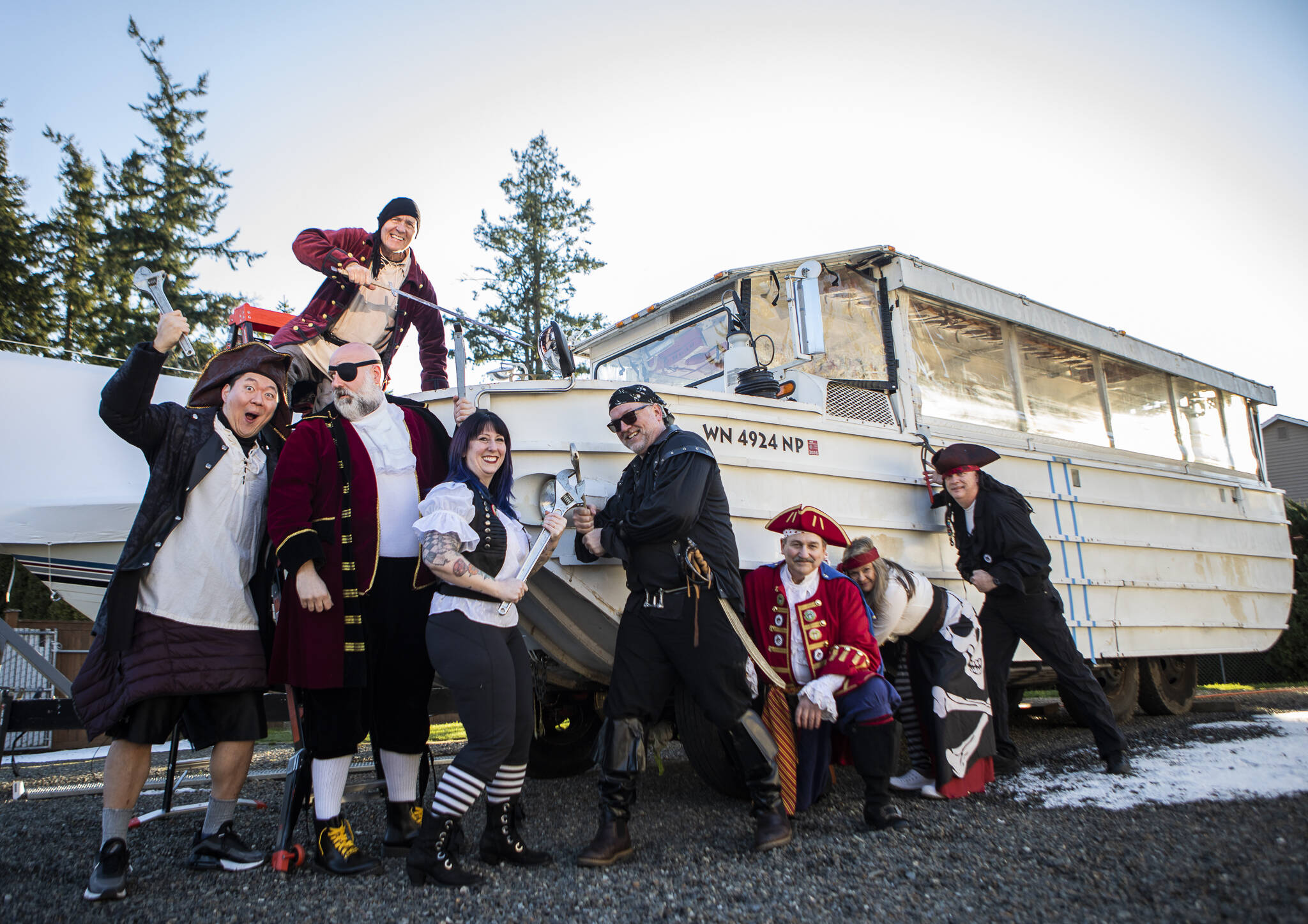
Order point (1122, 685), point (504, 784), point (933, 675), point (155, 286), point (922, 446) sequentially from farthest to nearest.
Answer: point (1122, 685) → point (922, 446) → point (933, 675) → point (155, 286) → point (504, 784)

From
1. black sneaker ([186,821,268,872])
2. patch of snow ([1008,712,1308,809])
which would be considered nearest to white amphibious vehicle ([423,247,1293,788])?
patch of snow ([1008,712,1308,809])

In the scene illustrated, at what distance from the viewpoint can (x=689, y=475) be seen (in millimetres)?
3172

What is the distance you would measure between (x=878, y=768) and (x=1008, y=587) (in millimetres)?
1484

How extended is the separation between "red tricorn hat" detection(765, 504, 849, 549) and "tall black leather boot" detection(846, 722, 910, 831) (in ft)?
2.53

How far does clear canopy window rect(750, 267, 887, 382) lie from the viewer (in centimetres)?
502

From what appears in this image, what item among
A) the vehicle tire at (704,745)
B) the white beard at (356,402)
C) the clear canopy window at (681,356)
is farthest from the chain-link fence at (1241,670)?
the white beard at (356,402)

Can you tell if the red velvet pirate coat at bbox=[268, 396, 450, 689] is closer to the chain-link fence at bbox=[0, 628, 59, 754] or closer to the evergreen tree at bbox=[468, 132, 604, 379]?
the chain-link fence at bbox=[0, 628, 59, 754]

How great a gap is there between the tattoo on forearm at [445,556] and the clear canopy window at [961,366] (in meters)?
3.27

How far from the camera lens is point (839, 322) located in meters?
5.10

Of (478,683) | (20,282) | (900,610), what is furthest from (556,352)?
(20,282)

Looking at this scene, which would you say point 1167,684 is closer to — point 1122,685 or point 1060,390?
point 1122,685

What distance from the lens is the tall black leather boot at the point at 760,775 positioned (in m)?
3.08

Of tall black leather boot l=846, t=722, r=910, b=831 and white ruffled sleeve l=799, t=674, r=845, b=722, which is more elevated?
white ruffled sleeve l=799, t=674, r=845, b=722

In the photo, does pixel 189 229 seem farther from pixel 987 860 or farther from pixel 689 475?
pixel 987 860
